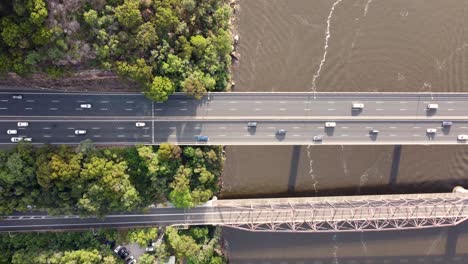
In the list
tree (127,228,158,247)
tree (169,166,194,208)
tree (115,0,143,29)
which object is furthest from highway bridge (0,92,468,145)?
tree (127,228,158,247)

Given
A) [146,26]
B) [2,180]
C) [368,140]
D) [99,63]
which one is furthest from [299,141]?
[2,180]

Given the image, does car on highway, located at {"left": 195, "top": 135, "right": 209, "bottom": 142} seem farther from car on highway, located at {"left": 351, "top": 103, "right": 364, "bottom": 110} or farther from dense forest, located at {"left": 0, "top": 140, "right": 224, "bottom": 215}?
car on highway, located at {"left": 351, "top": 103, "right": 364, "bottom": 110}

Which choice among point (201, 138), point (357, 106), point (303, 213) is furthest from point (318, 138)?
point (201, 138)

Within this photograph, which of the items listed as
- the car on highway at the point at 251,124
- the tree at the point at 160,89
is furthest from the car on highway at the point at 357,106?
the tree at the point at 160,89

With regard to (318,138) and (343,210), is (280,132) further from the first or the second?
(343,210)

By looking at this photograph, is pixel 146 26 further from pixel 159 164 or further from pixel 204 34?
pixel 159 164

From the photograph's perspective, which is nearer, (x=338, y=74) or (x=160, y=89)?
(x=160, y=89)
